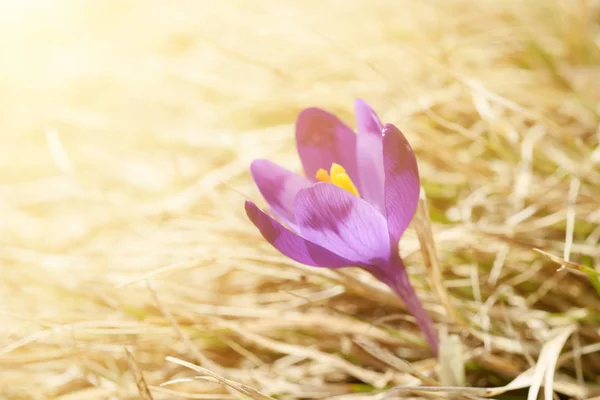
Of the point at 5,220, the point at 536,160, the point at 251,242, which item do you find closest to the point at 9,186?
the point at 5,220

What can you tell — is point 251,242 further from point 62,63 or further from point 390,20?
point 62,63

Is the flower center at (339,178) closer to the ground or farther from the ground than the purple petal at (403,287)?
farther from the ground

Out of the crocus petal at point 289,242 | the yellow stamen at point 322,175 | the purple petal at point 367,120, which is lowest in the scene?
the crocus petal at point 289,242

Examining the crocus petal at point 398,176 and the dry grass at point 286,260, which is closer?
the crocus petal at point 398,176

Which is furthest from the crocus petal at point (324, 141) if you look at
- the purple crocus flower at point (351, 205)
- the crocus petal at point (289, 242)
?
the crocus petal at point (289, 242)

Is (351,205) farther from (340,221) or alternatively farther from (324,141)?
(324,141)

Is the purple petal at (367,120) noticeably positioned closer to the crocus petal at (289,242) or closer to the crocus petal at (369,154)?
the crocus petal at (369,154)

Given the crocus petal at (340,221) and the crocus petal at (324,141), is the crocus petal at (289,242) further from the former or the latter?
the crocus petal at (324,141)

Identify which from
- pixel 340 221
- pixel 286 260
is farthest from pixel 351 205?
pixel 286 260
